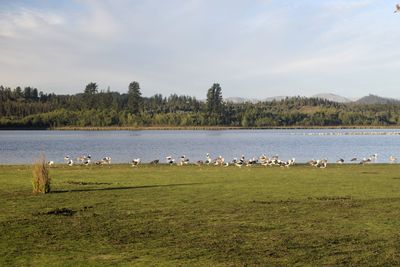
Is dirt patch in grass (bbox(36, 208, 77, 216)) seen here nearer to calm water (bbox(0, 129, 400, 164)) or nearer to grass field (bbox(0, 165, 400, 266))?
grass field (bbox(0, 165, 400, 266))

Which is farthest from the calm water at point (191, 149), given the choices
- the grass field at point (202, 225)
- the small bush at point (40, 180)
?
the grass field at point (202, 225)

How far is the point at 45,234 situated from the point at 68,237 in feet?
2.51

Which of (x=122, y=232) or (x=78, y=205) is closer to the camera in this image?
(x=122, y=232)

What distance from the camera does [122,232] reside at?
14.5m

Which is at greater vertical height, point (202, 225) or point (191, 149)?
point (202, 225)

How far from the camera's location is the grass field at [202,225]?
11.7m

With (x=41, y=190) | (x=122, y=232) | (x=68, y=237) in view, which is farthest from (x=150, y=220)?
(x=41, y=190)

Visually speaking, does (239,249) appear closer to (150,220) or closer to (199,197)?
(150,220)

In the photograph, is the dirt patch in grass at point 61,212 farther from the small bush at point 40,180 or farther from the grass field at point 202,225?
the small bush at point 40,180

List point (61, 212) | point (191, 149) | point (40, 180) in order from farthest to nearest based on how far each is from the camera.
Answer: point (191, 149) → point (40, 180) → point (61, 212)

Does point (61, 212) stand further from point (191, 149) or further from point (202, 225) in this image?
point (191, 149)

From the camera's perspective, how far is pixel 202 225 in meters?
15.4

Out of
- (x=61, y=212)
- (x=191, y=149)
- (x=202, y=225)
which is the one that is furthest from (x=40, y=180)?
(x=191, y=149)

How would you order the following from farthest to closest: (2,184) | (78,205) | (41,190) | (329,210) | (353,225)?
1. (2,184)
2. (41,190)
3. (78,205)
4. (329,210)
5. (353,225)
